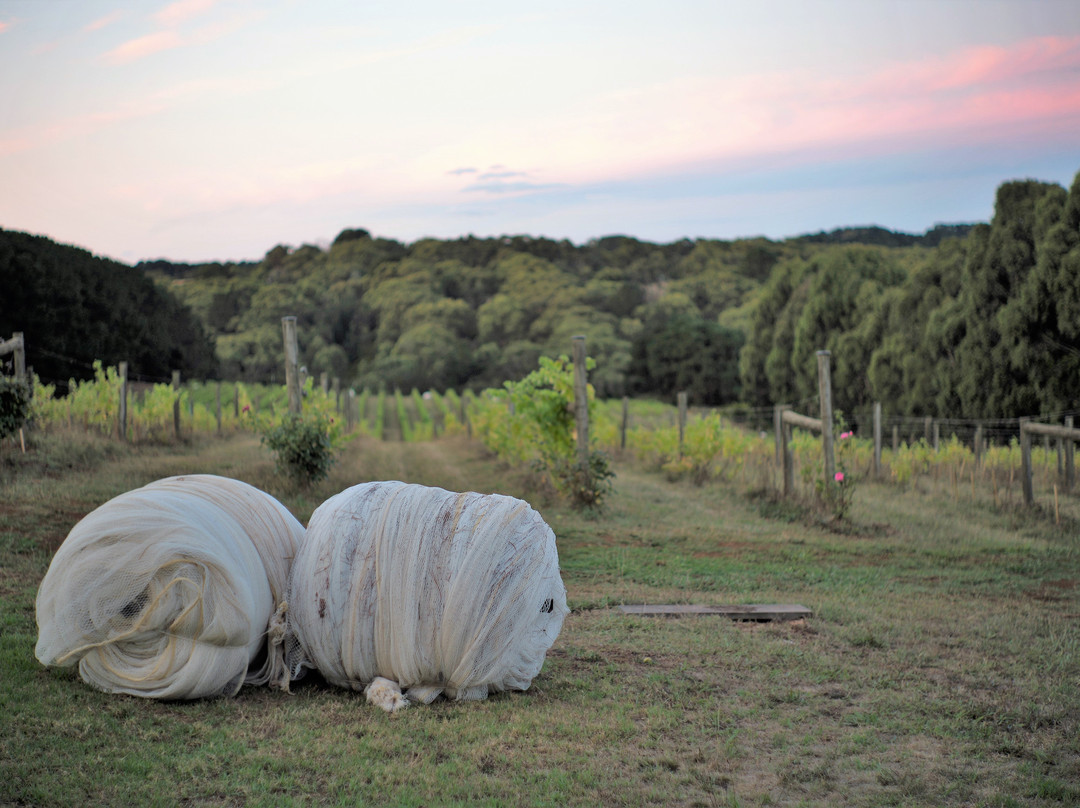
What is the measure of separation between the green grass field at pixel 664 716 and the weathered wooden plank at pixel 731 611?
7.7 inches

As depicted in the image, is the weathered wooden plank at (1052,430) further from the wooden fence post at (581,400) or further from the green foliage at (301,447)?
the green foliage at (301,447)

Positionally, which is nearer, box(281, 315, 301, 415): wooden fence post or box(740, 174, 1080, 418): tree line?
box(281, 315, 301, 415): wooden fence post

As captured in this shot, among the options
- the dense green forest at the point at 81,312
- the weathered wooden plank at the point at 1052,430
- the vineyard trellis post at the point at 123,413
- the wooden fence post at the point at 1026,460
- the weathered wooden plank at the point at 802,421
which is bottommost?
the wooden fence post at the point at 1026,460

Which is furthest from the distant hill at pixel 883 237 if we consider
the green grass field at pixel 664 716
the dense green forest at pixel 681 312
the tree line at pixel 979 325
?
the green grass field at pixel 664 716

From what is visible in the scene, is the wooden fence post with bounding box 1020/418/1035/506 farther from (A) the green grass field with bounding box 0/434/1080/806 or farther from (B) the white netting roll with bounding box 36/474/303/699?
(B) the white netting roll with bounding box 36/474/303/699

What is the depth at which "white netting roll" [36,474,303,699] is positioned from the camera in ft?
13.1

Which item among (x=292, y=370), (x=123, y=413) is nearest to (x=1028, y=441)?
(x=292, y=370)

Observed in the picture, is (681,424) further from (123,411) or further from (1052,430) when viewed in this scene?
(123,411)

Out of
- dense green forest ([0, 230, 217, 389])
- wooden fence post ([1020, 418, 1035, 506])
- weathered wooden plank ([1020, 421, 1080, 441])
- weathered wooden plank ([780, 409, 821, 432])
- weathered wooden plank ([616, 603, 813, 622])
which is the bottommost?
weathered wooden plank ([616, 603, 813, 622])

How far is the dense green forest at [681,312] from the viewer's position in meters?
19.0

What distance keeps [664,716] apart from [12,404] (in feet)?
26.7

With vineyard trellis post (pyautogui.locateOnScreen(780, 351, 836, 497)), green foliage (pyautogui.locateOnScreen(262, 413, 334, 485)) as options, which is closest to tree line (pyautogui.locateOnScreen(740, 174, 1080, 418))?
vineyard trellis post (pyautogui.locateOnScreen(780, 351, 836, 497))

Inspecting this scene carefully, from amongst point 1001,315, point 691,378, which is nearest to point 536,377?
point 1001,315

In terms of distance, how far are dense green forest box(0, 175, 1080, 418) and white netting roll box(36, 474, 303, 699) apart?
59.8 feet
